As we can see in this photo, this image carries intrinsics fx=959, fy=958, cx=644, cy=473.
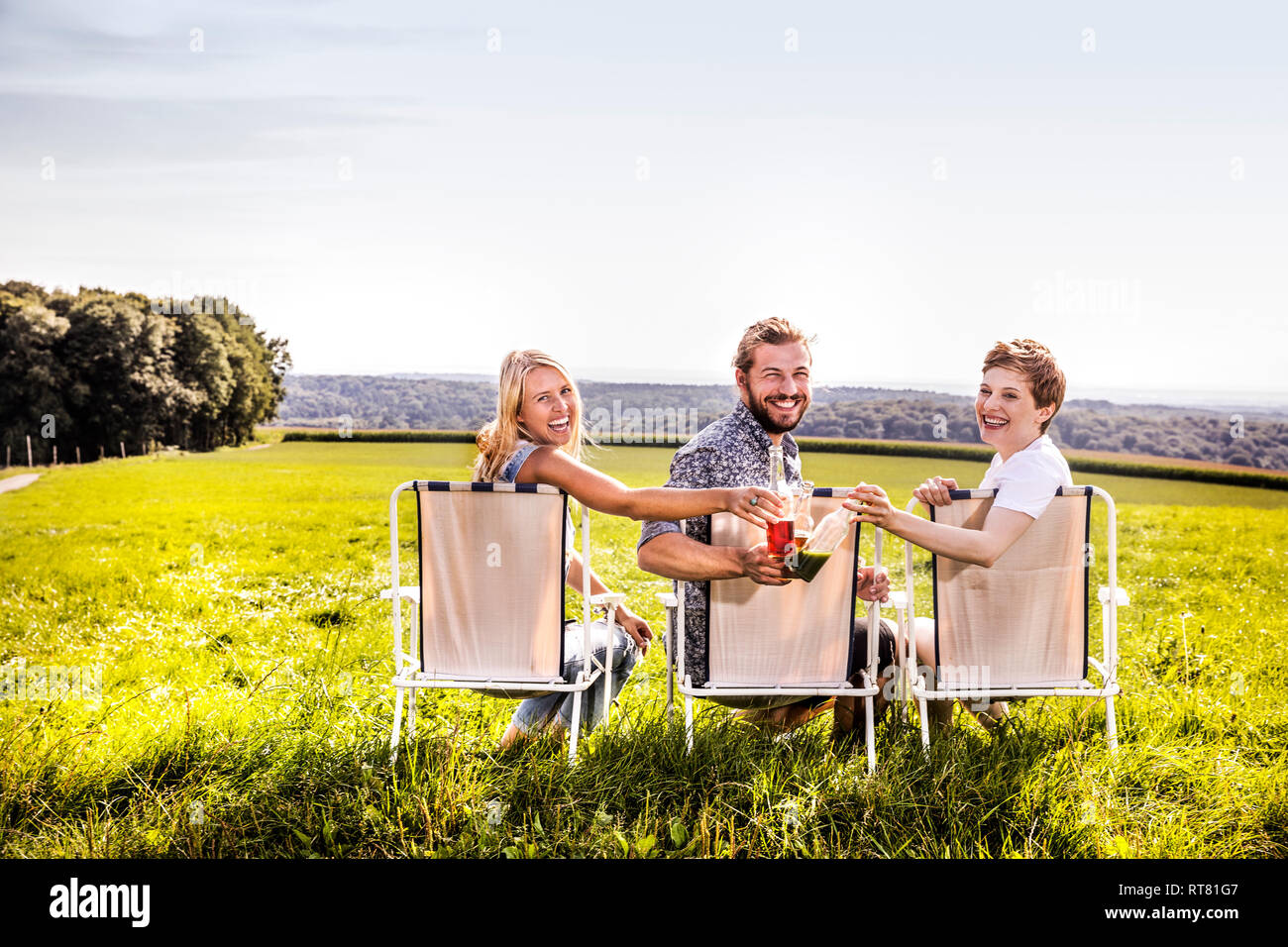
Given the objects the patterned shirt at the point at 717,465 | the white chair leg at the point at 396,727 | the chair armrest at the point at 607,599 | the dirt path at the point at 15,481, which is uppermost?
the patterned shirt at the point at 717,465

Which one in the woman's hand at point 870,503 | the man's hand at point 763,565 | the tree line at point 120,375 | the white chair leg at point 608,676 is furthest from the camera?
the tree line at point 120,375

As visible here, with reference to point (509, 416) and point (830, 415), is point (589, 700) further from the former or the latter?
point (830, 415)

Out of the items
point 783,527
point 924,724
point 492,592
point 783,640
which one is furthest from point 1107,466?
point 492,592

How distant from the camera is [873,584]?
3012 mm

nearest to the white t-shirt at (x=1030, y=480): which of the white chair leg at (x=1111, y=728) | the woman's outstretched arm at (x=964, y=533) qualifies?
the woman's outstretched arm at (x=964, y=533)

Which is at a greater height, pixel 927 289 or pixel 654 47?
pixel 654 47

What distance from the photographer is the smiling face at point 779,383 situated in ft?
9.61

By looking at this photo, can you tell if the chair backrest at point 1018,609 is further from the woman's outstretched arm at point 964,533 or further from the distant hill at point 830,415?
the distant hill at point 830,415

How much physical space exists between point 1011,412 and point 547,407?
145 centimetres

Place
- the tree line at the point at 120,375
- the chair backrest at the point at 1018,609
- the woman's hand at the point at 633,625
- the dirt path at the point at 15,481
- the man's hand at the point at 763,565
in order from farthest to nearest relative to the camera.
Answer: the tree line at the point at 120,375 → the dirt path at the point at 15,481 → the woman's hand at the point at 633,625 → the chair backrest at the point at 1018,609 → the man's hand at the point at 763,565

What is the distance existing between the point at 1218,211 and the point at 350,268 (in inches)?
220

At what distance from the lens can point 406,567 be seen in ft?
29.2

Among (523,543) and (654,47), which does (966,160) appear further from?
(523,543)

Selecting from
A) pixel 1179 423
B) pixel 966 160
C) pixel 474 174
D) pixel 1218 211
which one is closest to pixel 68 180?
pixel 474 174
